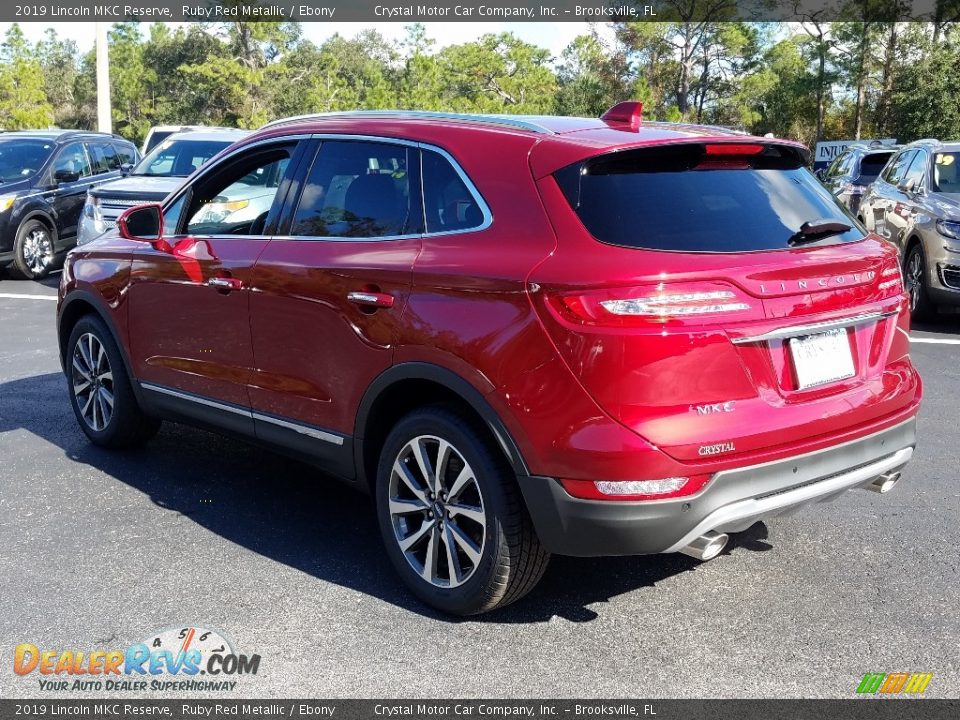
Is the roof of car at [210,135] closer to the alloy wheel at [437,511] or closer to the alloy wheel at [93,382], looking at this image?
the alloy wheel at [93,382]

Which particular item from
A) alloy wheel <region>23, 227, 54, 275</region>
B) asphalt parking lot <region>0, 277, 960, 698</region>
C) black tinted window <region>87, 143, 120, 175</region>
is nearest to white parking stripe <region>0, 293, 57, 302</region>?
alloy wheel <region>23, 227, 54, 275</region>

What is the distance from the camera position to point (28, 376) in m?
8.08

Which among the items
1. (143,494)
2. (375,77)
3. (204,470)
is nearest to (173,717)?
(143,494)

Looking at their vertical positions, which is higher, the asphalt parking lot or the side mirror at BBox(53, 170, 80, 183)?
the side mirror at BBox(53, 170, 80, 183)

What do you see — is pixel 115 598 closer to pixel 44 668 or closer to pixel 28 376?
pixel 44 668

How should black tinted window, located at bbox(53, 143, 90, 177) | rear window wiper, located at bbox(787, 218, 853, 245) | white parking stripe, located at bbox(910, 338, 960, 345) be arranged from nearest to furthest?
rear window wiper, located at bbox(787, 218, 853, 245)
white parking stripe, located at bbox(910, 338, 960, 345)
black tinted window, located at bbox(53, 143, 90, 177)

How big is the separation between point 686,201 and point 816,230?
1.83ft

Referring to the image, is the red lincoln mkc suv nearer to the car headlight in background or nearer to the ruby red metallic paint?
the ruby red metallic paint

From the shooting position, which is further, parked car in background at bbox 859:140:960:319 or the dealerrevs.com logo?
parked car in background at bbox 859:140:960:319

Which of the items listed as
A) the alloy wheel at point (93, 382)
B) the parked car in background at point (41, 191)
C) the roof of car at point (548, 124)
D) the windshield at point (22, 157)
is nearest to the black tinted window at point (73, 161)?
the parked car in background at point (41, 191)

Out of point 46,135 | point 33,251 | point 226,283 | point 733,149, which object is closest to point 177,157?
point 33,251

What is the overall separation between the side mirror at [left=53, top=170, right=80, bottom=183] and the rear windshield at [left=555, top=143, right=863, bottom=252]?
12.6 meters

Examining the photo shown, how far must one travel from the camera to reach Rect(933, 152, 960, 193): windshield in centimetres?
1087

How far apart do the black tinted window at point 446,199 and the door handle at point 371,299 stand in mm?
299
